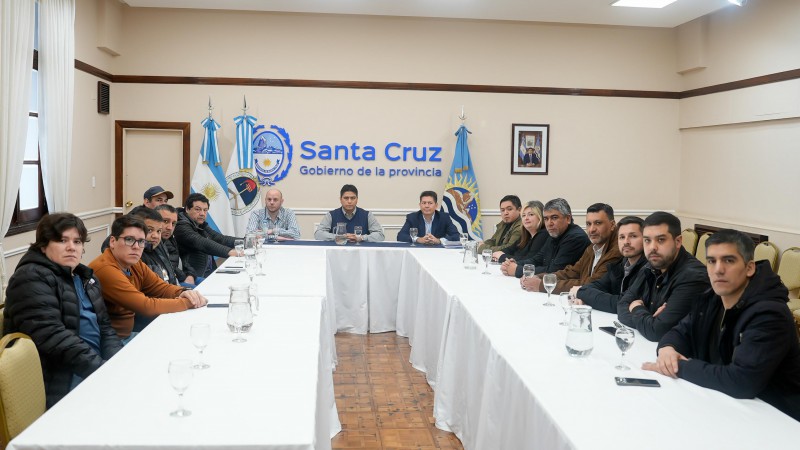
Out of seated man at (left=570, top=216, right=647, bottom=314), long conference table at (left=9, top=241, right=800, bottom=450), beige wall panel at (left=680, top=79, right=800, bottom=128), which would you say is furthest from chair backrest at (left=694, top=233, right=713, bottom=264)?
seated man at (left=570, top=216, right=647, bottom=314)

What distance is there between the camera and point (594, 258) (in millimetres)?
4457

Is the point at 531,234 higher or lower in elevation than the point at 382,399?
higher

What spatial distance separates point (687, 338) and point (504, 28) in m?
6.23

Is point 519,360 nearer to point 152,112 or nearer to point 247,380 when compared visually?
point 247,380

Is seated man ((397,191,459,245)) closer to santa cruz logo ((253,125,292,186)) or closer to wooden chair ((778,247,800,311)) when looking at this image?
santa cruz logo ((253,125,292,186))

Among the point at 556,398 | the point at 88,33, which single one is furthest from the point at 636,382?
the point at 88,33

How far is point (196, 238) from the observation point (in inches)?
225

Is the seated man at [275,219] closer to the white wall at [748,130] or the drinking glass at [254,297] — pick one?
the drinking glass at [254,297]

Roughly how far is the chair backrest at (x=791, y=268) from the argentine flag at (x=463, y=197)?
331 centimetres

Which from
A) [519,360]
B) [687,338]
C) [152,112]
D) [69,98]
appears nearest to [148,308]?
[519,360]

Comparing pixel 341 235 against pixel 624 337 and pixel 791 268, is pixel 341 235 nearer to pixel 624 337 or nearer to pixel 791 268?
pixel 791 268

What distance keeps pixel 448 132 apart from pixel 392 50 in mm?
1163

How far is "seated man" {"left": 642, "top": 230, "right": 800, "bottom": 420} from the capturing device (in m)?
2.23

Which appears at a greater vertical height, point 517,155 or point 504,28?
point 504,28
